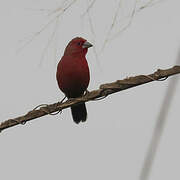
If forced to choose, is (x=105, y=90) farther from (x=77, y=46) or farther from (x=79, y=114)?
(x=79, y=114)

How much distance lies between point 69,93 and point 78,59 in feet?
1.18

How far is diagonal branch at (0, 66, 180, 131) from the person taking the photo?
6.36 feet

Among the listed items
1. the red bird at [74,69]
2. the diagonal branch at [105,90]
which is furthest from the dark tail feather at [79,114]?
the diagonal branch at [105,90]

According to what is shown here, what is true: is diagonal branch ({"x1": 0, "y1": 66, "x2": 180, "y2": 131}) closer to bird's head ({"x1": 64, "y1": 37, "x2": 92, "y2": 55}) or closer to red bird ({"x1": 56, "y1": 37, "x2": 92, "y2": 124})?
red bird ({"x1": 56, "y1": 37, "x2": 92, "y2": 124})

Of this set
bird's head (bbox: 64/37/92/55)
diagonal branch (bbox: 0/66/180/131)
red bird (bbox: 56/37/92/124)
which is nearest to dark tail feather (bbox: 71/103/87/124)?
red bird (bbox: 56/37/92/124)

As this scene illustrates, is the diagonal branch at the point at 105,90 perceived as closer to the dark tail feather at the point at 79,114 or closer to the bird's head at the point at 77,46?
the bird's head at the point at 77,46

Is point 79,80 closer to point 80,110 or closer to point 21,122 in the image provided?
point 80,110

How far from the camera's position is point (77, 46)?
4.09 meters

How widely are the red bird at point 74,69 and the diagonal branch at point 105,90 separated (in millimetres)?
1274

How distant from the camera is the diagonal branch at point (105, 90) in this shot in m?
1.94

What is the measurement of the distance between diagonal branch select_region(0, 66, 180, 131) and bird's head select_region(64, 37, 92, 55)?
148cm

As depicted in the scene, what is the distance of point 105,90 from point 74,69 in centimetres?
177

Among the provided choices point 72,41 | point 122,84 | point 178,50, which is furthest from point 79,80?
point 178,50

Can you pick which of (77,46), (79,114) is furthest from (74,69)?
Result: (79,114)
